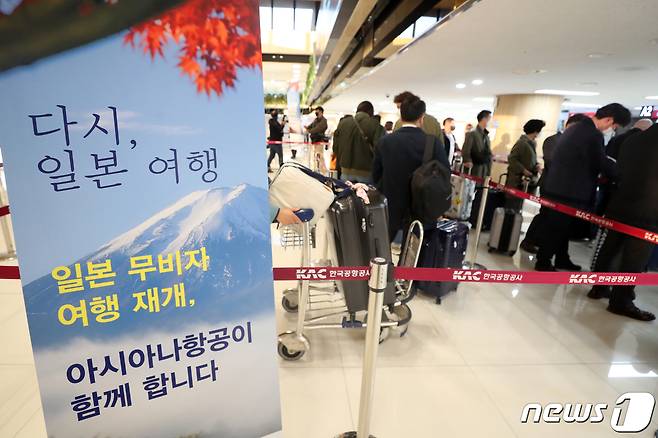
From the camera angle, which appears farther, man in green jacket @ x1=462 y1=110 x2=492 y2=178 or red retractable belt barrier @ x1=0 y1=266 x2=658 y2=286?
man in green jacket @ x1=462 y1=110 x2=492 y2=178

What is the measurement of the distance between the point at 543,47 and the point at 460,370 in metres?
3.69

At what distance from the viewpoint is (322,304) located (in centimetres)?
304

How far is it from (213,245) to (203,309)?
24cm

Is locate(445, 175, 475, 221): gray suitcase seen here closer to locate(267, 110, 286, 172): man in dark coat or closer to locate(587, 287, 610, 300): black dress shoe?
locate(587, 287, 610, 300): black dress shoe

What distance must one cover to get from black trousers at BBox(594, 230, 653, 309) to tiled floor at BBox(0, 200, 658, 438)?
0.58 feet

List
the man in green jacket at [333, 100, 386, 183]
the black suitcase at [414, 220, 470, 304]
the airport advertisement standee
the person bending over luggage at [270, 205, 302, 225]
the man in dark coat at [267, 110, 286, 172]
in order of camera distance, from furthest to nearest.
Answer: the man in dark coat at [267, 110, 286, 172]
the man in green jacket at [333, 100, 386, 183]
the black suitcase at [414, 220, 470, 304]
the person bending over luggage at [270, 205, 302, 225]
the airport advertisement standee

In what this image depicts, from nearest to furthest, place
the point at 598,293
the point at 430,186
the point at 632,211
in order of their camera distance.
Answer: the point at 430,186 < the point at 632,211 < the point at 598,293

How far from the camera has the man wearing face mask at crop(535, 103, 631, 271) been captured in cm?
328

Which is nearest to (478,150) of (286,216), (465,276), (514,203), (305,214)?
Answer: (514,203)

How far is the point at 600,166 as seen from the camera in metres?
3.38

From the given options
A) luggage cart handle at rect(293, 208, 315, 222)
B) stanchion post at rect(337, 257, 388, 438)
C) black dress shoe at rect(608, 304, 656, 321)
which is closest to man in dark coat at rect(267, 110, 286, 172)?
black dress shoe at rect(608, 304, 656, 321)

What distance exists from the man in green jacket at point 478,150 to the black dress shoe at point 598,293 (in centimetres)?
230

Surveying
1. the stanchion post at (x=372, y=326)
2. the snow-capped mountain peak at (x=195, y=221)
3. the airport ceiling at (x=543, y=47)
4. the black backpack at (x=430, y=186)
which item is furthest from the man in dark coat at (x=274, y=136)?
the snow-capped mountain peak at (x=195, y=221)

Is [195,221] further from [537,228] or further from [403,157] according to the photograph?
[537,228]
